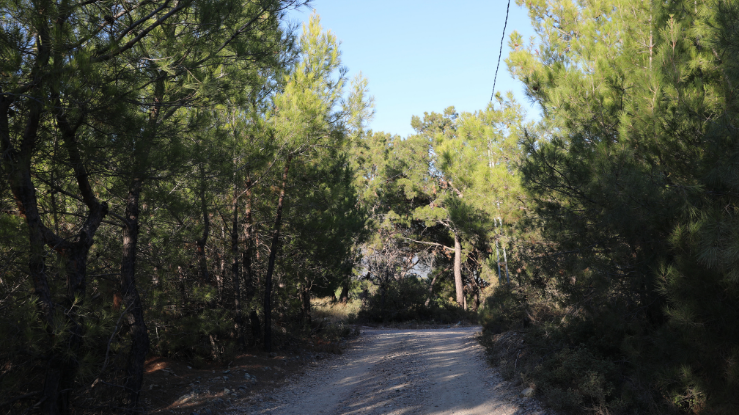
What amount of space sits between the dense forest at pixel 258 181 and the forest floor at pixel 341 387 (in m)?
0.63

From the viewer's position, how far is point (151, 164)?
4621 millimetres

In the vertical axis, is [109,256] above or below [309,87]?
below

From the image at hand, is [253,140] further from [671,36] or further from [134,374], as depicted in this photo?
[671,36]

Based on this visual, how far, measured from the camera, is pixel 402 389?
7629mm

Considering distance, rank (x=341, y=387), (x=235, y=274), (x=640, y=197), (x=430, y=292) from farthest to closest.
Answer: (x=430, y=292) → (x=235, y=274) → (x=341, y=387) → (x=640, y=197)

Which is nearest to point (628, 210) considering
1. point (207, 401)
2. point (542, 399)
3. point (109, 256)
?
point (542, 399)

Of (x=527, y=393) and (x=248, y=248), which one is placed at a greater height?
(x=248, y=248)

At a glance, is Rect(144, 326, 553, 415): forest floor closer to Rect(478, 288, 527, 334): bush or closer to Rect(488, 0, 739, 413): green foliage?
Rect(478, 288, 527, 334): bush

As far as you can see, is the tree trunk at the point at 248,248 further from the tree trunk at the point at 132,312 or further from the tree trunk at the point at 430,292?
the tree trunk at the point at 430,292

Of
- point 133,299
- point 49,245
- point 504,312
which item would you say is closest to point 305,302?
point 504,312

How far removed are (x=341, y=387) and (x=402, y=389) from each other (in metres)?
1.30

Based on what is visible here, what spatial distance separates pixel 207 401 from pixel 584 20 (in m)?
8.36

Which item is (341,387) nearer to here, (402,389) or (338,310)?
(402,389)

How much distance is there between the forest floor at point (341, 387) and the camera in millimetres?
6453
